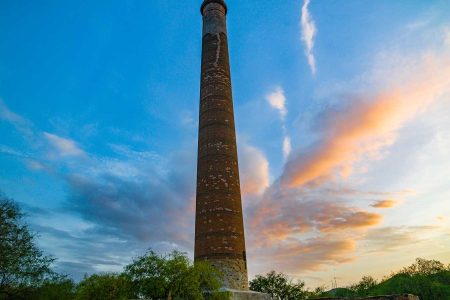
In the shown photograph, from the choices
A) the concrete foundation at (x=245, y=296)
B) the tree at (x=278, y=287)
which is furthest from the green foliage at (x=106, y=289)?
the tree at (x=278, y=287)

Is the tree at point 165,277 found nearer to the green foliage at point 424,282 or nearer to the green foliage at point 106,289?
the green foliage at point 106,289

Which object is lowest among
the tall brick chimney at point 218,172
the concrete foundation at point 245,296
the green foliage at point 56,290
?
the concrete foundation at point 245,296

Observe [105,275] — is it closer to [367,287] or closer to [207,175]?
[207,175]

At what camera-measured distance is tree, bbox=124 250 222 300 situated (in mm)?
13469

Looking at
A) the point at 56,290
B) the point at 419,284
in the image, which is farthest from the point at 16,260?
the point at 419,284

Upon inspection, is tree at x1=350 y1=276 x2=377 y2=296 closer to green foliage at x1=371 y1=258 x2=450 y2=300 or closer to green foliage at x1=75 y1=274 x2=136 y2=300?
green foliage at x1=371 y1=258 x2=450 y2=300

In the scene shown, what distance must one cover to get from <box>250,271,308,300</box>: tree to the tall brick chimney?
14.8 metres

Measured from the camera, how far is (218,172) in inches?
731

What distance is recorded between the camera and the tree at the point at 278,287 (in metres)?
30.4

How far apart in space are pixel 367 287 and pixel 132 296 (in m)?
49.9

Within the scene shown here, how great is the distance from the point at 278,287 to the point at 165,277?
780 inches

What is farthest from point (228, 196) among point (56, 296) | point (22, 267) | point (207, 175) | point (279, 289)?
point (279, 289)

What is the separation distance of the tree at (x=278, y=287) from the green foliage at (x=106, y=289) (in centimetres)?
1892

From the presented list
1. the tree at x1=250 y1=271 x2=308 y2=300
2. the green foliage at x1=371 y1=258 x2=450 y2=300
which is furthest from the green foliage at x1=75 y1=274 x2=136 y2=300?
the green foliage at x1=371 y1=258 x2=450 y2=300
